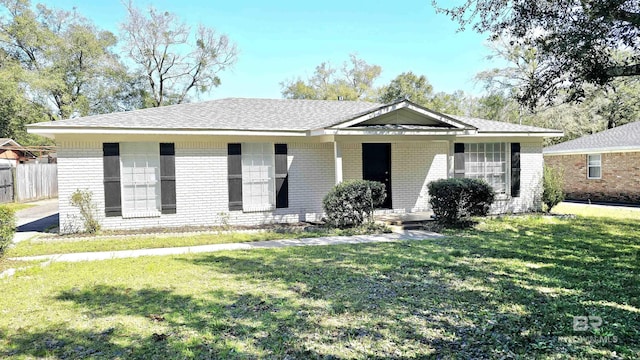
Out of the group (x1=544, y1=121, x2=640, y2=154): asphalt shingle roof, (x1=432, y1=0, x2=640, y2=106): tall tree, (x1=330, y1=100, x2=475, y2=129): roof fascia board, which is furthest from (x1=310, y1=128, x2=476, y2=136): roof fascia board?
(x1=544, y1=121, x2=640, y2=154): asphalt shingle roof

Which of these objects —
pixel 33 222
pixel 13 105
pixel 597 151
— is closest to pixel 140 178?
pixel 33 222

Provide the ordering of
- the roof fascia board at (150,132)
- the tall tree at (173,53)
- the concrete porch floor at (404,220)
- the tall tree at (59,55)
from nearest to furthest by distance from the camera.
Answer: the roof fascia board at (150,132) → the concrete porch floor at (404,220) → the tall tree at (59,55) → the tall tree at (173,53)

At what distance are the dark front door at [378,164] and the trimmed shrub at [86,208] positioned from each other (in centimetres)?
763

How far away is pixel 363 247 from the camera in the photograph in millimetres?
7902

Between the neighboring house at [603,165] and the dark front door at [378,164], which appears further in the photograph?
the neighboring house at [603,165]

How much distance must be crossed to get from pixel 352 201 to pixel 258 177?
2824mm

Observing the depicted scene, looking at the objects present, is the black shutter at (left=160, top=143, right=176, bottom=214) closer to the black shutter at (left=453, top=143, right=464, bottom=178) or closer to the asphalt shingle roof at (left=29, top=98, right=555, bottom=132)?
the asphalt shingle roof at (left=29, top=98, right=555, bottom=132)

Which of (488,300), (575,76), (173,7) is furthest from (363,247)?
(173,7)

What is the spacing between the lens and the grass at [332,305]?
3516mm

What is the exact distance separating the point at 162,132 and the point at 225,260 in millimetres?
4372

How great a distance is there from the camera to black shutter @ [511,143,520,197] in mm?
12719

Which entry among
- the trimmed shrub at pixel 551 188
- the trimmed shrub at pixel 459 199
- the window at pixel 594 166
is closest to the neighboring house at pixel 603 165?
the window at pixel 594 166

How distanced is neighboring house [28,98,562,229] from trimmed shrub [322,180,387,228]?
0.69m

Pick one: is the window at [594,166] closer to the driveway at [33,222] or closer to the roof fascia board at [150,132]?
the roof fascia board at [150,132]
